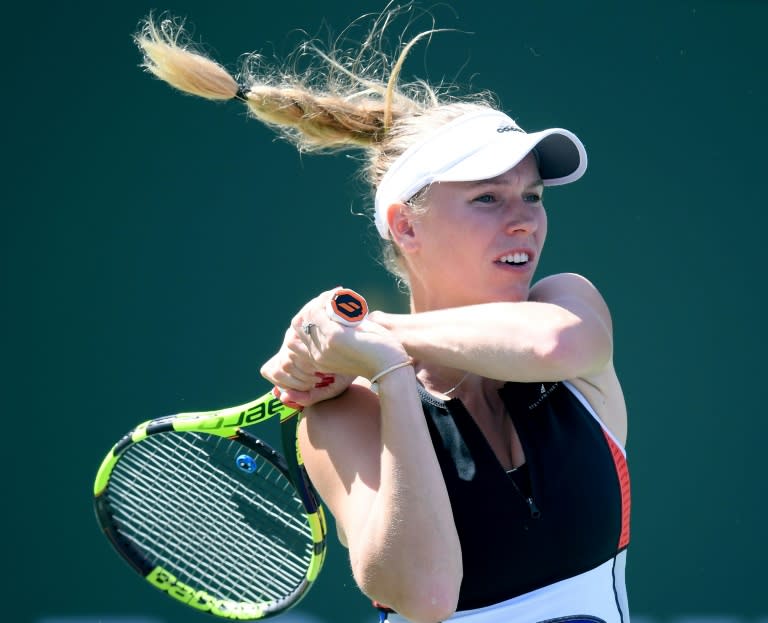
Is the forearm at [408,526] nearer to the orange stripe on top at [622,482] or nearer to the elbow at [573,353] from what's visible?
the elbow at [573,353]

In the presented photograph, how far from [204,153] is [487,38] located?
115cm

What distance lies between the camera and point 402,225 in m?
2.12

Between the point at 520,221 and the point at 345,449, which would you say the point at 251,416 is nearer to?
the point at 345,449

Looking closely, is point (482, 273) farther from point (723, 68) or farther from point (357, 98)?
point (723, 68)

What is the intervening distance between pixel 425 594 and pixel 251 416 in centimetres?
75

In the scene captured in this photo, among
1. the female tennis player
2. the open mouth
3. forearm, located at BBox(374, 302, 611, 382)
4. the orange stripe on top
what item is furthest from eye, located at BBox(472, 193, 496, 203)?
the orange stripe on top

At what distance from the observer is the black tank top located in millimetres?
1807

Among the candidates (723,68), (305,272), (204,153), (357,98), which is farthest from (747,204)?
(357,98)

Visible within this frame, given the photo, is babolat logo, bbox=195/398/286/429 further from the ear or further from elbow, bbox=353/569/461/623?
elbow, bbox=353/569/461/623

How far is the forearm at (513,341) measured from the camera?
1.80 meters

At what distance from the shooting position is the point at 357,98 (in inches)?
93.3

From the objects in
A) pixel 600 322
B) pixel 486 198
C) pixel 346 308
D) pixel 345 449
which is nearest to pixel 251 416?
pixel 345 449

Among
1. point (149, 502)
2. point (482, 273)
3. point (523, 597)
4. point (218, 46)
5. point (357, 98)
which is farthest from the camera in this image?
point (218, 46)

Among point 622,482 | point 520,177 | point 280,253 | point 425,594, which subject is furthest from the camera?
point 280,253
